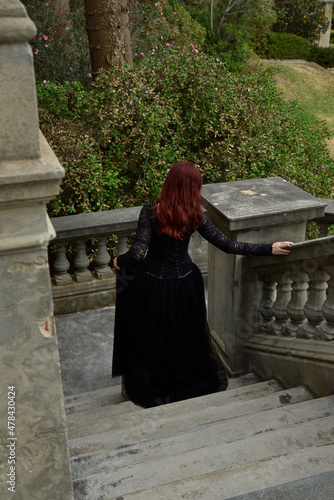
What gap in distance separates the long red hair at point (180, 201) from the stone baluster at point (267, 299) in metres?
0.65

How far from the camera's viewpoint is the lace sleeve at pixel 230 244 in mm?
3254

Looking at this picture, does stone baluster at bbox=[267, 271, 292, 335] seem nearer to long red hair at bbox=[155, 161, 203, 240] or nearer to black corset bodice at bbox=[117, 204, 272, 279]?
black corset bodice at bbox=[117, 204, 272, 279]

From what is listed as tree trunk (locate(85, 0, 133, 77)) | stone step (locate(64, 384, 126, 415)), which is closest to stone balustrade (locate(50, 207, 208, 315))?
stone step (locate(64, 384, 126, 415))

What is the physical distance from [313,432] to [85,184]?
12.5ft

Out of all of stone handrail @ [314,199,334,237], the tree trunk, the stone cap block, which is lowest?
stone handrail @ [314,199,334,237]

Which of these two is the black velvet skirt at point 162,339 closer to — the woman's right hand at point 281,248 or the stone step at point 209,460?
the woman's right hand at point 281,248

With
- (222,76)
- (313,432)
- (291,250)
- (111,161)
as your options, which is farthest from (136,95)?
(313,432)

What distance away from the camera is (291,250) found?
317 centimetres

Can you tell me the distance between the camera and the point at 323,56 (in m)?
25.6

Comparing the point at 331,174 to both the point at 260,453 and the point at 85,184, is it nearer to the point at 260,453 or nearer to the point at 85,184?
the point at 85,184

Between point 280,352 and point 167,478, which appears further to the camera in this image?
point 280,352

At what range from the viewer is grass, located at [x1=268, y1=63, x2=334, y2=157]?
19.5 m

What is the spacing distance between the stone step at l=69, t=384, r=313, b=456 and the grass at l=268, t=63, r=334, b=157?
53.7 ft

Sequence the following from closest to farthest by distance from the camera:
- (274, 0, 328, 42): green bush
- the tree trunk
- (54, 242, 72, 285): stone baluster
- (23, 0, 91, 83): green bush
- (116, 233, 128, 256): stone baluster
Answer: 1. (54, 242, 72, 285): stone baluster
2. (116, 233, 128, 256): stone baluster
3. the tree trunk
4. (23, 0, 91, 83): green bush
5. (274, 0, 328, 42): green bush
